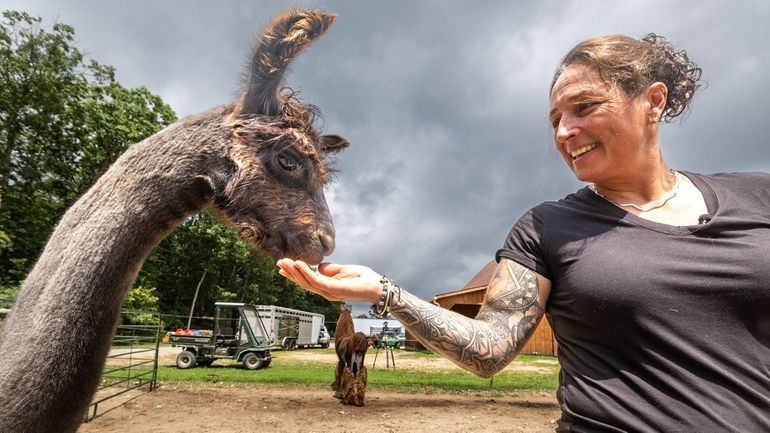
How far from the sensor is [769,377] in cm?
138

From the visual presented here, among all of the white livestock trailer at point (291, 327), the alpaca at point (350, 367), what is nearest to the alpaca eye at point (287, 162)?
the alpaca at point (350, 367)

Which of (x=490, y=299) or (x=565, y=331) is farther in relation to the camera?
(x=490, y=299)

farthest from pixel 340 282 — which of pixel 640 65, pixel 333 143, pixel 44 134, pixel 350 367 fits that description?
pixel 44 134

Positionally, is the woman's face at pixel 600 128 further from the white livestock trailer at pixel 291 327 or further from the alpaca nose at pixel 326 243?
the white livestock trailer at pixel 291 327

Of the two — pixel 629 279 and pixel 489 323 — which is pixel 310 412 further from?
pixel 629 279

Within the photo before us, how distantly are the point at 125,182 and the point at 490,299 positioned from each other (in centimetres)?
161

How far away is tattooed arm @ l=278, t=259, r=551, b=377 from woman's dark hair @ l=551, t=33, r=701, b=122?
0.81 meters

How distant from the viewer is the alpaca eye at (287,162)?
209 cm

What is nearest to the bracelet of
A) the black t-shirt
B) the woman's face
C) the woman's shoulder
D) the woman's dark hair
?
the black t-shirt

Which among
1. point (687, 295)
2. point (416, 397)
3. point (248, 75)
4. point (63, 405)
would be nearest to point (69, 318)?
point (63, 405)

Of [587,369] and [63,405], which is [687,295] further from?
[63,405]

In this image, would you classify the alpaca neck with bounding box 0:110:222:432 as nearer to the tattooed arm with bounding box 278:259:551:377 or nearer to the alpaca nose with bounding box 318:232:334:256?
the alpaca nose with bounding box 318:232:334:256

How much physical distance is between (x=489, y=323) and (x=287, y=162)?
113 centimetres

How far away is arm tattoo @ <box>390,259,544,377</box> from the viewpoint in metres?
1.68
